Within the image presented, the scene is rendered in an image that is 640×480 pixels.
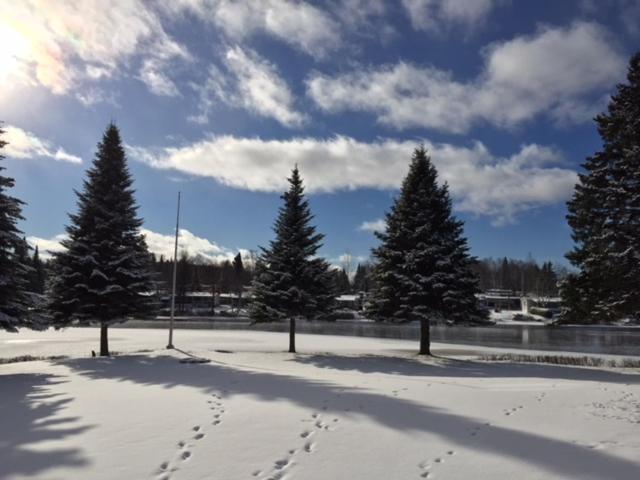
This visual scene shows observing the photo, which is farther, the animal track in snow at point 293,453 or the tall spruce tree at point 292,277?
the tall spruce tree at point 292,277

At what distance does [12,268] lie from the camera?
54.0 feet

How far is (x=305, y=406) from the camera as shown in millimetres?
8672

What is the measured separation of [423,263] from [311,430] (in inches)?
686

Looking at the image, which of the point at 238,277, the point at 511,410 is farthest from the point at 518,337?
the point at 238,277

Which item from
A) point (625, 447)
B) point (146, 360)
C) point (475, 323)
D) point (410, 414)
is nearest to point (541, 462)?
point (625, 447)

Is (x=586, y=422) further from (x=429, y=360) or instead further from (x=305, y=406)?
(x=429, y=360)

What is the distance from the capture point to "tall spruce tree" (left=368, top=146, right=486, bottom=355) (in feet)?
75.7

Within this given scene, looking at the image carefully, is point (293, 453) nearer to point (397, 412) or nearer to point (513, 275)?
point (397, 412)

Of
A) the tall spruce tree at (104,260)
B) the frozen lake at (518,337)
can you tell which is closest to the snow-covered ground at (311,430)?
the tall spruce tree at (104,260)

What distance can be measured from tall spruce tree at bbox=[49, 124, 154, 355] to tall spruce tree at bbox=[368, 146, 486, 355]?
11.1m

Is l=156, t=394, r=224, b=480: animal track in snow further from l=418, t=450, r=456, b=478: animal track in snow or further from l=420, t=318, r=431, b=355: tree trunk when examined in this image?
l=420, t=318, r=431, b=355: tree trunk

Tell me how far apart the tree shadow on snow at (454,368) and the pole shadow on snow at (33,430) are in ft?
34.0

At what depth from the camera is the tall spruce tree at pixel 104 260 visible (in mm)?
21219

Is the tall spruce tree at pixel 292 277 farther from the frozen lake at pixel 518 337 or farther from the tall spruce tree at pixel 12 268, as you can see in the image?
the frozen lake at pixel 518 337
